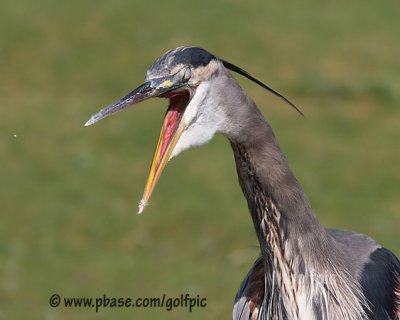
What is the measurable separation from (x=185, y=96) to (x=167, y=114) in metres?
0.13

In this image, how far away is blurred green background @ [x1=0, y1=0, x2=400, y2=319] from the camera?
9.82 meters

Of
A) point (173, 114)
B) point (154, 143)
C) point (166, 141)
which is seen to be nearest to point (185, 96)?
point (173, 114)

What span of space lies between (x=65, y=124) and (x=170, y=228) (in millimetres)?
3017

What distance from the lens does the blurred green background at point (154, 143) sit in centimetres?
982

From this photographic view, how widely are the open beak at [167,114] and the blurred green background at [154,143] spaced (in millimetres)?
4243

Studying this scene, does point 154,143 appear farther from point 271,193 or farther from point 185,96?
point 185,96

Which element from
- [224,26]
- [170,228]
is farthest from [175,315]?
[224,26]

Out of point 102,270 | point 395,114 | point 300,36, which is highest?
point 300,36

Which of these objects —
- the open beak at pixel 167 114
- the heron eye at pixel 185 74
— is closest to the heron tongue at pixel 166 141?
the open beak at pixel 167 114

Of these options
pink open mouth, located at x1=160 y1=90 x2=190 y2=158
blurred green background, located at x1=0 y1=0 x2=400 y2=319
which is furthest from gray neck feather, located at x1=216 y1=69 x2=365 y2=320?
blurred green background, located at x1=0 y1=0 x2=400 y2=319

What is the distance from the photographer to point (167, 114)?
461 centimetres

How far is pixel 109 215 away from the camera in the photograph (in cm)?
1104

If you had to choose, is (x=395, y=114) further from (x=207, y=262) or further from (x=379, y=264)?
(x=379, y=264)

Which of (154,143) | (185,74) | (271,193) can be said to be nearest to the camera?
(185,74)
